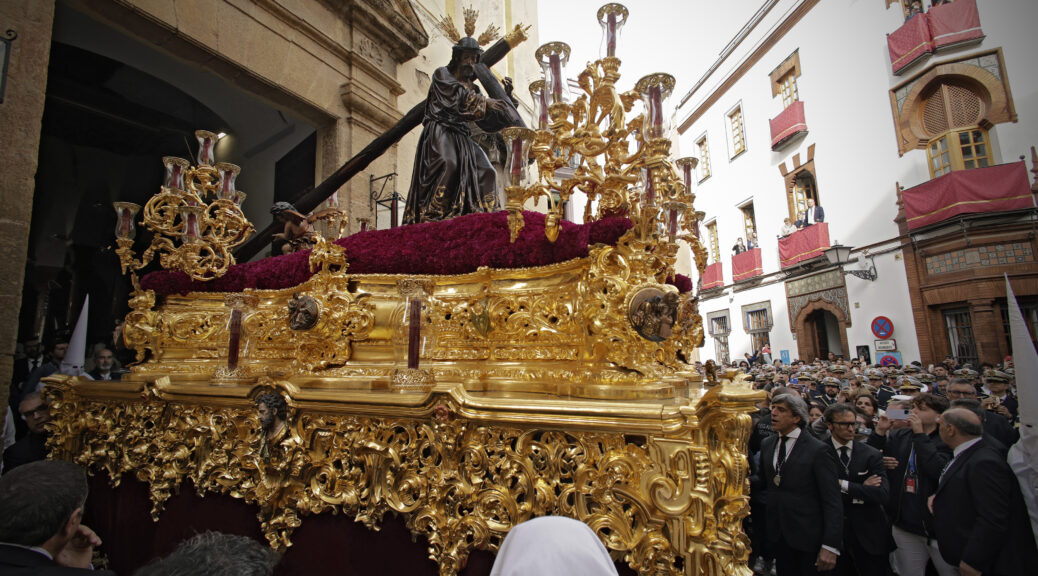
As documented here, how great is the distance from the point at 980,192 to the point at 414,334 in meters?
12.8

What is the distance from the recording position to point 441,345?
313 cm

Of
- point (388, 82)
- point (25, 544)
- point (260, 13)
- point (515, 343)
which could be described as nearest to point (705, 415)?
point (515, 343)

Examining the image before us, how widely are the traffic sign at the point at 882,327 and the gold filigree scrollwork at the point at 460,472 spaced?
43.1ft

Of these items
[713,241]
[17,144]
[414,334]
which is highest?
[713,241]

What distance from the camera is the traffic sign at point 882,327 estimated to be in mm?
12039

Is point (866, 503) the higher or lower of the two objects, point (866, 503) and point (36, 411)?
the lower

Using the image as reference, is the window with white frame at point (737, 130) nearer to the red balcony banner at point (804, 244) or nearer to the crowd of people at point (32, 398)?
the red balcony banner at point (804, 244)

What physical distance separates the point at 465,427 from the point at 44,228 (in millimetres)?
9666

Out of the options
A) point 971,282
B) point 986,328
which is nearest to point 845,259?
point 971,282

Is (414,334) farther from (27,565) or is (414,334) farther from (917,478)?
(917,478)

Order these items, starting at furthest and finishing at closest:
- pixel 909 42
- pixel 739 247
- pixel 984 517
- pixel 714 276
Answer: pixel 714 276, pixel 739 247, pixel 909 42, pixel 984 517

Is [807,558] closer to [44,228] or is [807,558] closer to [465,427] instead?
[465,427]

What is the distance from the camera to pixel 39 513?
1703 millimetres

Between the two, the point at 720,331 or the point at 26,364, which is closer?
the point at 26,364
